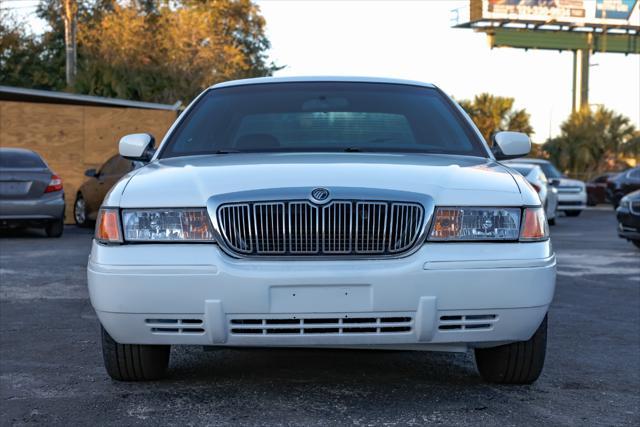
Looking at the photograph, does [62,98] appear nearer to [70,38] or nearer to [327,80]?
[70,38]

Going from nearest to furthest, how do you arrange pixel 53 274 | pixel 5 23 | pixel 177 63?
1. pixel 53 274
2. pixel 177 63
3. pixel 5 23

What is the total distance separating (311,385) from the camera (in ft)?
Answer: 16.5

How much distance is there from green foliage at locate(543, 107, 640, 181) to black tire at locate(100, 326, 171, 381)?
1899 inches

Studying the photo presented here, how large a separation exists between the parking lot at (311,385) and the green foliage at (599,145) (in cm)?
4546

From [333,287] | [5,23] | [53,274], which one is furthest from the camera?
[5,23]

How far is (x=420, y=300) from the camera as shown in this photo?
4.30 meters

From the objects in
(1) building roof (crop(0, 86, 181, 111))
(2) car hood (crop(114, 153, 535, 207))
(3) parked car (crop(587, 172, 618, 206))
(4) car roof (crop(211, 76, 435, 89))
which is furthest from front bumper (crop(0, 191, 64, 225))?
(3) parked car (crop(587, 172, 618, 206))

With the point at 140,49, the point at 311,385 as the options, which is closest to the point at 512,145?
the point at 311,385

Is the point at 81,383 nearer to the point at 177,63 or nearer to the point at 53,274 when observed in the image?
the point at 53,274

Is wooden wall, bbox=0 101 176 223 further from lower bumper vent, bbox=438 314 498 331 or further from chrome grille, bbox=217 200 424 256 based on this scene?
lower bumper vent, bbox=438 314 498 331

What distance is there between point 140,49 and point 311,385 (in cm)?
3708

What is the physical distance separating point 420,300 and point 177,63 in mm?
36645

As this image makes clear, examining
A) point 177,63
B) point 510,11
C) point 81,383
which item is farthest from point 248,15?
point 81,383

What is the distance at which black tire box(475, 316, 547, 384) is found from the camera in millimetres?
4871
